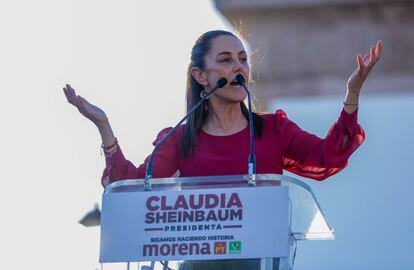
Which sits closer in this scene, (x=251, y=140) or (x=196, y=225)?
(x=196, y=225)

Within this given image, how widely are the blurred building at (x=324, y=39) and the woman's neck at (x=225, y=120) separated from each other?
40.4 feet

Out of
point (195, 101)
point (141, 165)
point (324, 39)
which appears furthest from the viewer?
point (324, 39)

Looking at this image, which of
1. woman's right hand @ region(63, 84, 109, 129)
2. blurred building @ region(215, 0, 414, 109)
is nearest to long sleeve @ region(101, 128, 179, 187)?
woman's right hand @ region(63, 84, 109, 129)

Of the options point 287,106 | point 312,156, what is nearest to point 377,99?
point 287,106

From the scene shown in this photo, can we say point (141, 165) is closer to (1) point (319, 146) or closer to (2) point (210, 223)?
(1) point (319, 146)

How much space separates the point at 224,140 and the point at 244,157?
14cm

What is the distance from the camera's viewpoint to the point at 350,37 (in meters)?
18.3

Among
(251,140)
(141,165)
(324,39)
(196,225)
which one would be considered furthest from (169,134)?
(324,39)

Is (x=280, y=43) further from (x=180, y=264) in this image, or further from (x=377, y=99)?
(x=180, y=264)

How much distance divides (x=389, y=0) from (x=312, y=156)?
43.4 ft

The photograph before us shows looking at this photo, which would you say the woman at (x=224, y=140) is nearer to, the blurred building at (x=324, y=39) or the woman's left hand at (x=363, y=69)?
the woman's left hand at (x=363, y=69)

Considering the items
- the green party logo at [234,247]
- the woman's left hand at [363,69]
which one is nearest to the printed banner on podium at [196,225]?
the green party logo at [234,247]

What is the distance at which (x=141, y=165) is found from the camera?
559 centimetres

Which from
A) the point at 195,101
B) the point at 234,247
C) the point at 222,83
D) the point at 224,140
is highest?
the point at 195,101
